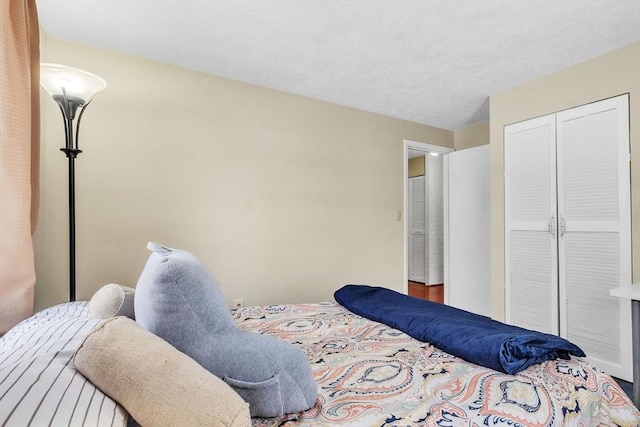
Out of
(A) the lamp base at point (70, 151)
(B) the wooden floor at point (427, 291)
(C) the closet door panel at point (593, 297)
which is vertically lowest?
(B) the wooden floor at point (427, 291)

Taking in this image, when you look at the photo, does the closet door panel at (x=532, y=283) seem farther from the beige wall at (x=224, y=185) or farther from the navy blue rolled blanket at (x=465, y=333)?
the navy blue rolled blanket at (x=465, y=333)

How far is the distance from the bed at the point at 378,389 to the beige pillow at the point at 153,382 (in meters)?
0.04

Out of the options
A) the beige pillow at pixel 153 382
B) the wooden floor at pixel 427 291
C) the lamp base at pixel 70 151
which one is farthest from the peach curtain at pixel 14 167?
the wooden floor at pixel 427 291

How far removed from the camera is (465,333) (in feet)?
4.68

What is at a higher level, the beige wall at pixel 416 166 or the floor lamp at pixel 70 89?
the beige wall at pixel 416 166

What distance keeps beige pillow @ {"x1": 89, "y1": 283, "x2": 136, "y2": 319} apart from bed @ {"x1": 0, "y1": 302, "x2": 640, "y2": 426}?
0.14ft

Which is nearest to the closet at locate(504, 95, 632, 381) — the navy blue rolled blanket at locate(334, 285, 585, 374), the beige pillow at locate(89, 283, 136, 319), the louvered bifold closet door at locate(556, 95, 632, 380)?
the louvered bifold closet door at locate(556, 95, 632, 380)

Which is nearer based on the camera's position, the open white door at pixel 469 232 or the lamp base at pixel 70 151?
the lamp base at pixel 70 151

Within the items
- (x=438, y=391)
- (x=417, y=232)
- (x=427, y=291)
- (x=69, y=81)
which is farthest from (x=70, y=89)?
(x=417, y=232)

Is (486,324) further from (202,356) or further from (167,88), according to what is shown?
(167,88)

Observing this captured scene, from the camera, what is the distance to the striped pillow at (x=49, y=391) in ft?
1.97

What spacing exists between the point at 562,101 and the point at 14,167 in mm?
3636

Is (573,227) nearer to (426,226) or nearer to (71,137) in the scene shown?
(426,226)

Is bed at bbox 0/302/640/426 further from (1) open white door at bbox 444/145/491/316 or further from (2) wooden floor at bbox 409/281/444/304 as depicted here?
(2) wooden floor at bbox 409/281/444/304
